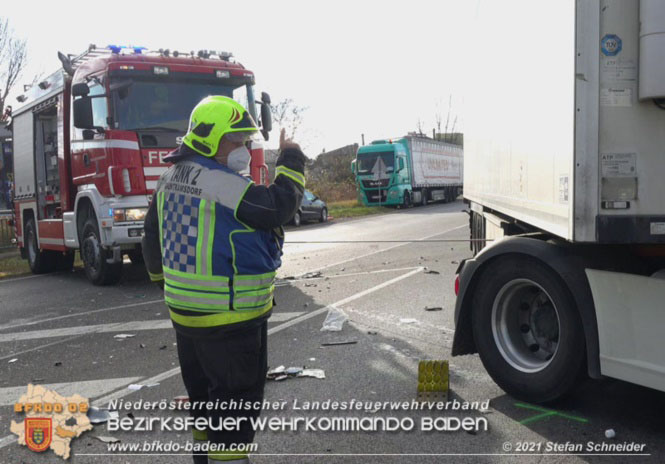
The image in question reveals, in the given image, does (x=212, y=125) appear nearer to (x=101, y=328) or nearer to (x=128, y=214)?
(x=101, y=328)

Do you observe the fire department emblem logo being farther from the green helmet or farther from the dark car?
the dark car

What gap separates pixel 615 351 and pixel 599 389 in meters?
1.13

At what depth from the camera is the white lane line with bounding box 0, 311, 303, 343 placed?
7.34 metres

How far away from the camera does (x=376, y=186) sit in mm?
33969

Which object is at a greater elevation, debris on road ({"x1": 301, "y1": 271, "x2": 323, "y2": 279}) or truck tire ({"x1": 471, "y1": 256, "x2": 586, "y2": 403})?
truck tire ({"x1": 471, "y1": 256, "x2": 586, "y2": 403})

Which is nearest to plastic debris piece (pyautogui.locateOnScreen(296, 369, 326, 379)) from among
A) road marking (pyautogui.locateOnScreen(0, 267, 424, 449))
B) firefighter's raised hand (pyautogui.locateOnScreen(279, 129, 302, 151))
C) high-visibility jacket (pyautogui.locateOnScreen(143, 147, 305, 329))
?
road marking (pyautogui.locateOnScreen(0, 267, 424, 449))

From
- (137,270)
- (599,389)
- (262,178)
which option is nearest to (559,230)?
(599,389)

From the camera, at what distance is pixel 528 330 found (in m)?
4.54

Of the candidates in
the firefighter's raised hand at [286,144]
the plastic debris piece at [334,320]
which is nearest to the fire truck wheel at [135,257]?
the plastic debris piece at [334,320]

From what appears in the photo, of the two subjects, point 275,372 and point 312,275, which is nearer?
point 275,372

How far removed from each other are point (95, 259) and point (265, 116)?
12.2 feet

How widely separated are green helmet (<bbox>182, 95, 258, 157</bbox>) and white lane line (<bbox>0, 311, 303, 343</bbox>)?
455cm

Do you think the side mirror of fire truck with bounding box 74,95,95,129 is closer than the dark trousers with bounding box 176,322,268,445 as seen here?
No

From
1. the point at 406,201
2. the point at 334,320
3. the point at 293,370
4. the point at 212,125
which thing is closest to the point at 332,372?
the point at 293,370
